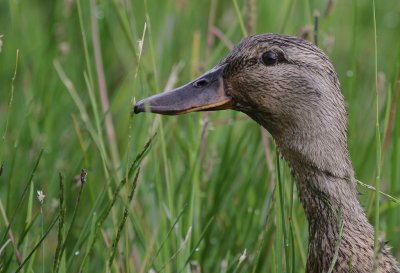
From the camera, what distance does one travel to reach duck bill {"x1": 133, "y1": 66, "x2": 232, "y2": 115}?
2951mm

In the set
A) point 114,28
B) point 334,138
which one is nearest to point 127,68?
point 114,28

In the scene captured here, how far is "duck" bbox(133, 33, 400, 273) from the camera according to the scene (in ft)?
9.67

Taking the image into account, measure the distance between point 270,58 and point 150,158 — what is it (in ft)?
3.70

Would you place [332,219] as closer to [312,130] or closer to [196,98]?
[312,130]

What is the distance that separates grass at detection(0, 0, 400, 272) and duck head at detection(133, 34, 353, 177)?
0.11 meters

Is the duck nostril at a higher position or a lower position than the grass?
higher

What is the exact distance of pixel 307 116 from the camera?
9.71ft

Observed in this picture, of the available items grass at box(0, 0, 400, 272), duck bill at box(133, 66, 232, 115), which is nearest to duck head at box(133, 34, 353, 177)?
duck bill at box(133, 66, 232, 115)

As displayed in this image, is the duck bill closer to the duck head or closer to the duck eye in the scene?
the duck head

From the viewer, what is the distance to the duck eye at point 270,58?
9.87 ft

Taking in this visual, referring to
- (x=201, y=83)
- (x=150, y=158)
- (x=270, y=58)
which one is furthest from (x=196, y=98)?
(x=150, y=158)

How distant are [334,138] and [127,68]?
8.25 ft

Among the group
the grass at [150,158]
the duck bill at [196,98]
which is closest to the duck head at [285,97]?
the duck bill at [196,98]

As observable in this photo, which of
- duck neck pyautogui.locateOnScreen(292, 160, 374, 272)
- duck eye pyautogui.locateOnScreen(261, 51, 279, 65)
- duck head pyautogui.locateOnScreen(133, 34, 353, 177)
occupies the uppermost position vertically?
duck eye pyautogui.locateOnScreen(261, 51, 279, 65)
